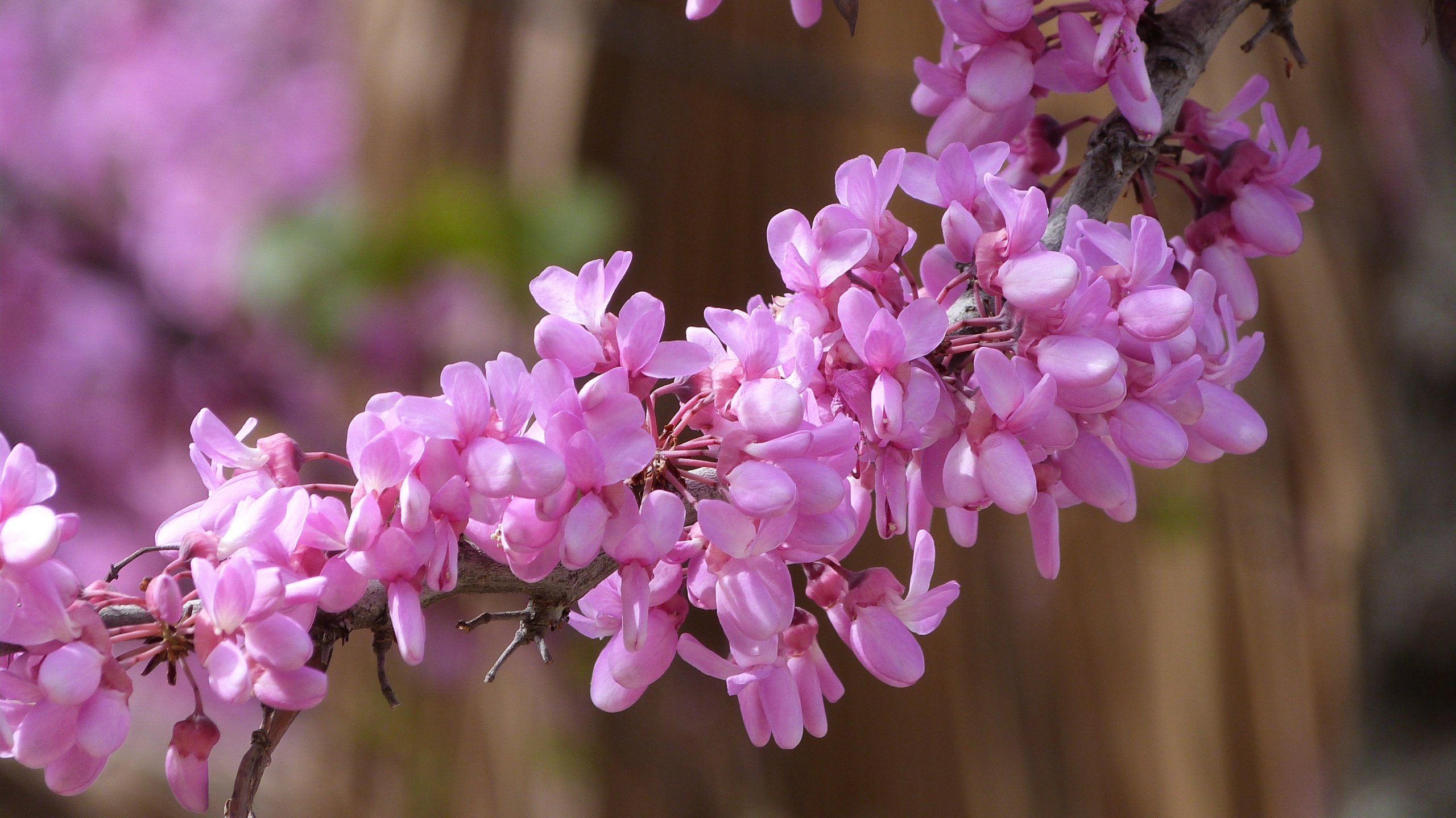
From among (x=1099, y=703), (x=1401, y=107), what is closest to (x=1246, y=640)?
(x=1099, y=703)

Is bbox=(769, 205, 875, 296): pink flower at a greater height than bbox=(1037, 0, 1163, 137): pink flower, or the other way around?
bbox=(1037, 0, 1163, 137): pink flower

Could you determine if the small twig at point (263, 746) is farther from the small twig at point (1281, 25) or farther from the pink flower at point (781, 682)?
the small twig at point (1281, 25)

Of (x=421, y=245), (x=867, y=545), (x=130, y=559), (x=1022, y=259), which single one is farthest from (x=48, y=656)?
(x=867, y=545)

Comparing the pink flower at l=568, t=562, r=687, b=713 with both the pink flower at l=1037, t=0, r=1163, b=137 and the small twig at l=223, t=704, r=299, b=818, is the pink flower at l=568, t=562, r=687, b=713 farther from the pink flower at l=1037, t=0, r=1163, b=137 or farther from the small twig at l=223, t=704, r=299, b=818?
the pink flower at l=1037, t=0, r=1163, b=137

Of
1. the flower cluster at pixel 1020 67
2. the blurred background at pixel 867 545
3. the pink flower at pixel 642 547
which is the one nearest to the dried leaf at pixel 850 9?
the flower cluster at pixel 1020 67

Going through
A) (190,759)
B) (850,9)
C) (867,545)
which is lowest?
(867,545)

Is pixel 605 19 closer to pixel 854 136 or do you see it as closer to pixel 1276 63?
pixel 854 136

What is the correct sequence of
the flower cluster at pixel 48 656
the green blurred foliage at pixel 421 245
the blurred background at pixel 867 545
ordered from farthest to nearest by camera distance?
the blurred background at pixel 867 545 → the green blurred foliage at pixel 421 245 → the flower cluster at pixel 48 656

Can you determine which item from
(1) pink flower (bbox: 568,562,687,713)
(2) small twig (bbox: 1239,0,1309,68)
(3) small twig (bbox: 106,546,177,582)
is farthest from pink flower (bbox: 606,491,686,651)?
(2) small twig (bbox: 1239,0,1309,68)

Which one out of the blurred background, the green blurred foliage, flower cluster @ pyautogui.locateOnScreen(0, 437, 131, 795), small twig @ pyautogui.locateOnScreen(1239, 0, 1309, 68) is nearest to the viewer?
flower cluster @ pyautogui.locateOnScreen(0, 437, 131, 795)

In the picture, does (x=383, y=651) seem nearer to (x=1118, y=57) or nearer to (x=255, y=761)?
(x=255, y=761)

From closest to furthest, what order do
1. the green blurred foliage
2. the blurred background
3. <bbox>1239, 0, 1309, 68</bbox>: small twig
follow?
1. <bbox>1239, 0, 1309, 68</bbox>: small twig
2. the green blurred foliage
3. the blurred background
